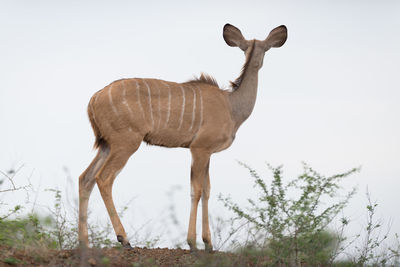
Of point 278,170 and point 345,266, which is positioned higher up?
point 278,170

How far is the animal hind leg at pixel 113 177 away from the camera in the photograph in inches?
325

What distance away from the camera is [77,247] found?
7629mm

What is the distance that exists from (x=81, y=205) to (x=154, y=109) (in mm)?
1800

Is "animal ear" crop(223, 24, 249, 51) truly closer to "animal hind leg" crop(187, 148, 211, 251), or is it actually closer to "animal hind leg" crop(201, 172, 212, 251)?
"animal hind leg" crop(187, 148, 211, 251)

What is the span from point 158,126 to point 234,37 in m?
2.52

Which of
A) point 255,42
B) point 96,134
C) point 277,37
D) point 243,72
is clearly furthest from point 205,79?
point 96,134

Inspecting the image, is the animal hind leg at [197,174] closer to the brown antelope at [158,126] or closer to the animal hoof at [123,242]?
the brown antelope at [158,126]

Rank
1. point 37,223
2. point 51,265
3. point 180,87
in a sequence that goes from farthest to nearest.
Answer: point 180,87 < point 37,223 < point 51,265

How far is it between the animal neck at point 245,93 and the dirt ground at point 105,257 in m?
2.59

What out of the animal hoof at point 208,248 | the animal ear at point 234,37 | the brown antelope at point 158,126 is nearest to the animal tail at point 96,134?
the brown antelope at point 158,126

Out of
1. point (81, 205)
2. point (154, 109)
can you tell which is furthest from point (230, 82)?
point (81, 205)

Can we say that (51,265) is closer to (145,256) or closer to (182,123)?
(145,256)

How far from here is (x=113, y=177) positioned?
8297 millimetres

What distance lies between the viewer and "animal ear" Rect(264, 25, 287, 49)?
10141 mm
